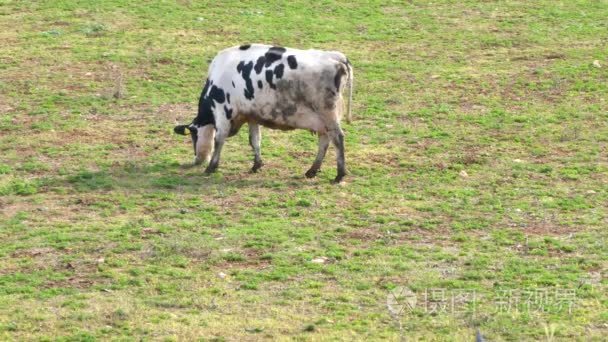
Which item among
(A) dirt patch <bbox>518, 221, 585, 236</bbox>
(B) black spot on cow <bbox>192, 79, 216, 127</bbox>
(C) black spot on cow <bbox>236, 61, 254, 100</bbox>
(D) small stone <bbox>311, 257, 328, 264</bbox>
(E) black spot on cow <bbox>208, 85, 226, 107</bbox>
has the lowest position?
(D) small stone <bbox>311, 257, 328, 264</bbox>

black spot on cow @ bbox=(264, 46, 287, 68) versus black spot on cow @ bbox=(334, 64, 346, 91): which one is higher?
black spot on cow @ bbox=(264, 46, 287, 68)

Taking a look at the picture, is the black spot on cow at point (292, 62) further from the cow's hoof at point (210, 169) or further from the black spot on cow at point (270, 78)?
the cow's hoof at point (210, 169)

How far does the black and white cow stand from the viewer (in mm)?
15500

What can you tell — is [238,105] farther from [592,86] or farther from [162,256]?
[592,86]

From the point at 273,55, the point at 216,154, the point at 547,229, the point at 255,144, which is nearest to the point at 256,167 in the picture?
the point at 255,144

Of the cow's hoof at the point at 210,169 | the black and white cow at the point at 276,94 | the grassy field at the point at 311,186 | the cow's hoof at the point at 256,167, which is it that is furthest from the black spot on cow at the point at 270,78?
the cow's hoof at the point at 210,169

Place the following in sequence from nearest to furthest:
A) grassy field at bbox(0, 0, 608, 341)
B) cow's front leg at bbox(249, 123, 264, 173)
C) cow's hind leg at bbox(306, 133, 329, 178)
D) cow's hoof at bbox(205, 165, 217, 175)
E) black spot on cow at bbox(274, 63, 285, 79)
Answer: grassy field at bbox(0, 0, 608, 341)
black spot on cow at bbox(274, 63, 285, 79)
cow's hind leg at bbox(306, 133, 329, 178)
cow's hoof at bbox(205, 165, 217, 175)
cow's front leg at bbox(249, 123, 264, 173)

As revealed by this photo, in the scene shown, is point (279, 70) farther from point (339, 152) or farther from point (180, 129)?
point (180, 129)

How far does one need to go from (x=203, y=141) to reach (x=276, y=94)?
1373mm

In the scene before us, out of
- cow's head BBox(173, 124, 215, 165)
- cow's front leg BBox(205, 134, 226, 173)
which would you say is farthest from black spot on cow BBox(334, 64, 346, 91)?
cow's head BBox(173, 124, 215, 165)

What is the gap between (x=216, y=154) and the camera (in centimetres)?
1606

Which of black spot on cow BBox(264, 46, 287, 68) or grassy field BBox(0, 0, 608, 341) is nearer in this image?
grassy field BBox(0, 0, 608, 341)

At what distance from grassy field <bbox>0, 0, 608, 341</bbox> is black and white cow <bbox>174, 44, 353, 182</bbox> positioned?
52cm

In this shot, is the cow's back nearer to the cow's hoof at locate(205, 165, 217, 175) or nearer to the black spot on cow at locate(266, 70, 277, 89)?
the black spot on cow at locate(266, 70, 277, 89)
